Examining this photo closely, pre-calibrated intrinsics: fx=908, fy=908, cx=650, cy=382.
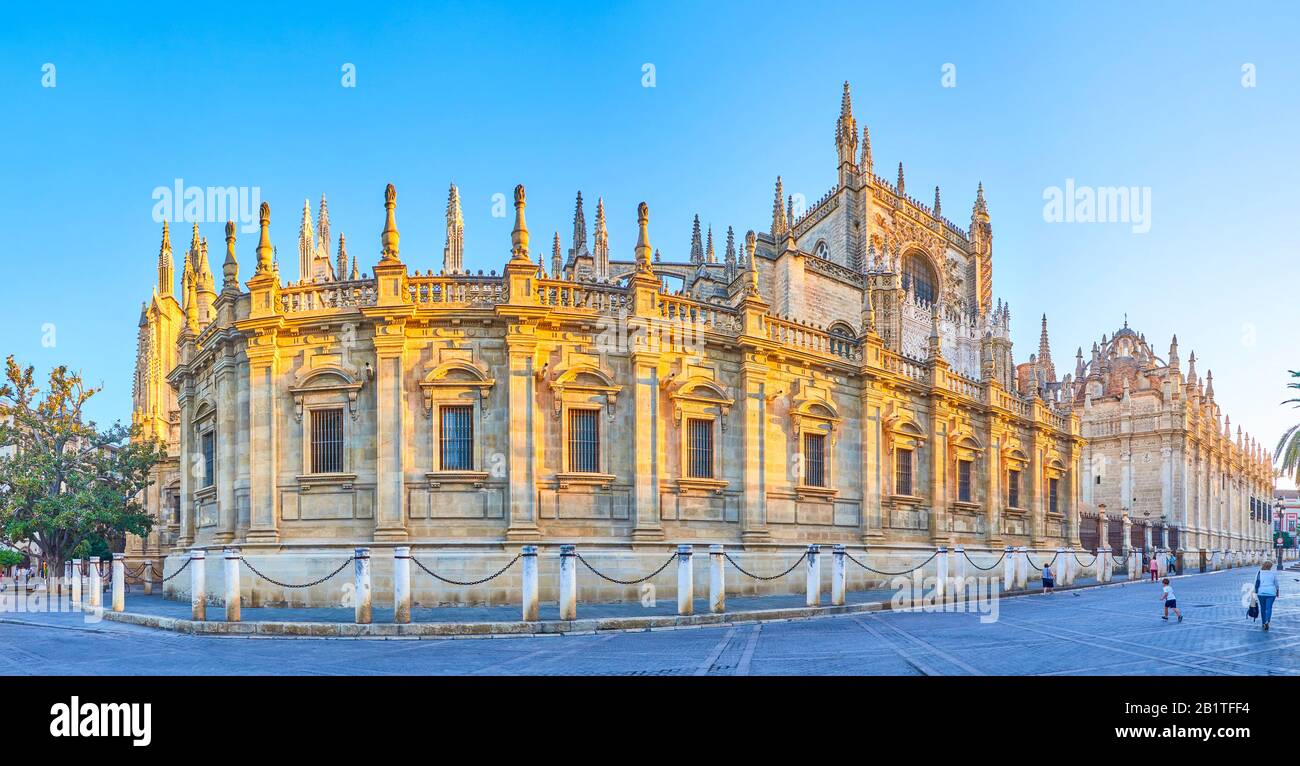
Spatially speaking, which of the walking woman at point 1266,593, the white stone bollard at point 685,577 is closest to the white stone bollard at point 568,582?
the white stone bollard at point 685,577

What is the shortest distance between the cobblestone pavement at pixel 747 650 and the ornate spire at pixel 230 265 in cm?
775

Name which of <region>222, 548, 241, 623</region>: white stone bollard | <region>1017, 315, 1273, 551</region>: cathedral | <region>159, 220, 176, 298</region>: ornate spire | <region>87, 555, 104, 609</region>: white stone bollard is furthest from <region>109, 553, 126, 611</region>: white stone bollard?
<region>1017, 315, 1273, 551</region>: cathedral

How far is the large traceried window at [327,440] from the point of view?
1978cm

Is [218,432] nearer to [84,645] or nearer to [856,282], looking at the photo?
[84,645]

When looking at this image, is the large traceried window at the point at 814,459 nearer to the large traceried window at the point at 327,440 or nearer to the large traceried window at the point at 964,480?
the large traceried window at the point at 964,480

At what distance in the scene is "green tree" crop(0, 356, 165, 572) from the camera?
95.3 ft

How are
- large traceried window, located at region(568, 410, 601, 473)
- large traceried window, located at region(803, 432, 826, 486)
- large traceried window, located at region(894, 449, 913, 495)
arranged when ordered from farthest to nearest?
large traceried window, located at region(894, 449, 913, 495) < large traceried window, located at region(803, 432, 826, 486) < large traceried window, located at region(568, 410, 601, 473)

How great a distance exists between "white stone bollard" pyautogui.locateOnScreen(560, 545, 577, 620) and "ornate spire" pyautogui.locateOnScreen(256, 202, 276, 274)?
9897mm

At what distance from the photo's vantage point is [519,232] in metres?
20.0

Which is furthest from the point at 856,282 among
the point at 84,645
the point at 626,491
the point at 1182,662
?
the point at 84,645

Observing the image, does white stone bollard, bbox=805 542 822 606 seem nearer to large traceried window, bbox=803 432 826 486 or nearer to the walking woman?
large traceried window, bbox=803 432 826 486

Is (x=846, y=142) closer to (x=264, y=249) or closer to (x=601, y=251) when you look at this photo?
(x=601, y=251)
